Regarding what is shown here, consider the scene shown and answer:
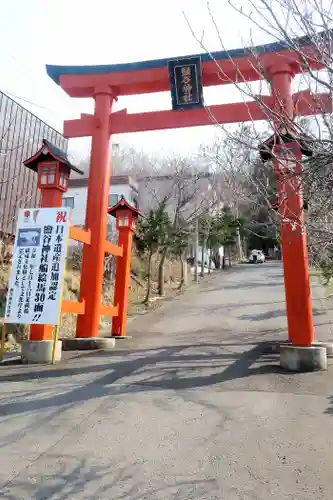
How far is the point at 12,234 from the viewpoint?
40.7 feet

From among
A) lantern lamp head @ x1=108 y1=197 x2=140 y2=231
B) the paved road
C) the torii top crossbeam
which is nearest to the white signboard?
the paved road

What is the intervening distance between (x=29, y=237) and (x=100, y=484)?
203 inches

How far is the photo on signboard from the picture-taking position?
697 centimetres

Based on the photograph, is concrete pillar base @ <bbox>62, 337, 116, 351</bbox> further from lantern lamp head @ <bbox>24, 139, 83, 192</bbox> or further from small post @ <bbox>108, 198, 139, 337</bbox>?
lantern lamp head @ <bbox>24, 139, 83, 192</bbox>

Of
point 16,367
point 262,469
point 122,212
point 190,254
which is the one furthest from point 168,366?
point 190,254

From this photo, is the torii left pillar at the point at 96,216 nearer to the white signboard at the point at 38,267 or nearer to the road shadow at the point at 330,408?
the white signboard at the point at 38,267

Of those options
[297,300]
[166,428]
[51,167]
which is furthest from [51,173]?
[166,428]

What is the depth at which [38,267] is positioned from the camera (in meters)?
6.84

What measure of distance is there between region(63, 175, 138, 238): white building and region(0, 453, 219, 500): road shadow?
19.2 meters

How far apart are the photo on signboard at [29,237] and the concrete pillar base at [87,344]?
90.3 inches

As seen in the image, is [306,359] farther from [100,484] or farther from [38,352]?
[38,352]

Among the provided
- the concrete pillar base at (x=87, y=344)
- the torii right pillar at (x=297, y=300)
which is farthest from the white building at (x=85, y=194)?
the torii right pillar at (x=297, y=300)

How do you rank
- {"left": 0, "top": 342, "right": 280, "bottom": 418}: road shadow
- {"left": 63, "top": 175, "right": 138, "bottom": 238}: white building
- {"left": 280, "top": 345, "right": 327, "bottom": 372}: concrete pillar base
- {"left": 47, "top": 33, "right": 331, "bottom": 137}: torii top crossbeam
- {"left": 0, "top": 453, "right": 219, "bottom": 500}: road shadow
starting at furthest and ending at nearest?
1. {"left": 63, "top": 175, "right": 138, "bottom": 238}: white building
2. {"left": 47, "top": 33, "right": 331, "bottom": 137}: torii top crossbeam
3. {"left": 280, "top": 345, "right": 327, "bottom": 372}: concrete pillar base
4. {"left": 0, "top": 342, "right": 280, "bottom": 418}: road shadow
5. {"left": 0, "top": 453, "right": 219, "bottom": 500}: road shadow

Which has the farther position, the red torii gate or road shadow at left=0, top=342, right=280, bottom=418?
the red torii gate
